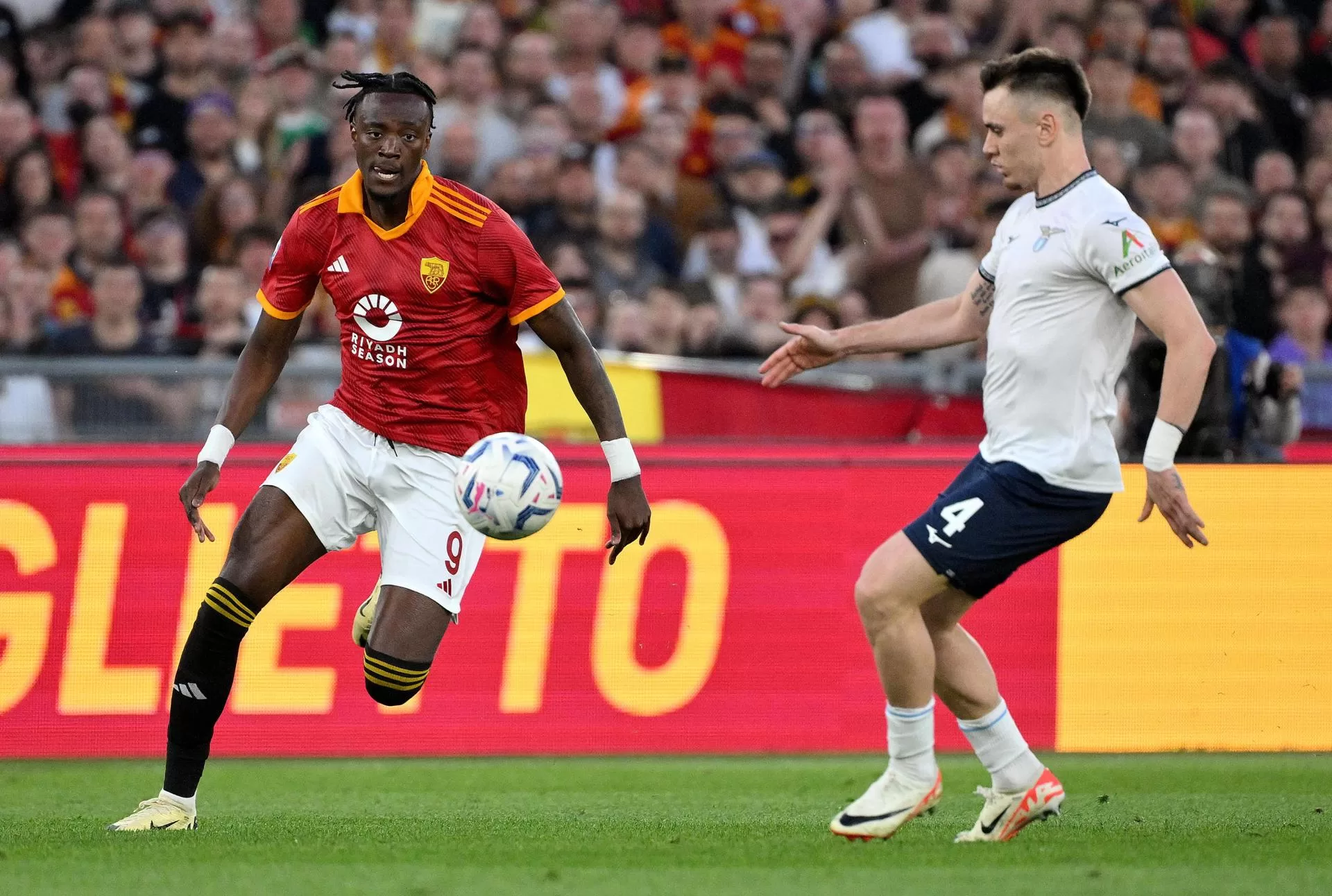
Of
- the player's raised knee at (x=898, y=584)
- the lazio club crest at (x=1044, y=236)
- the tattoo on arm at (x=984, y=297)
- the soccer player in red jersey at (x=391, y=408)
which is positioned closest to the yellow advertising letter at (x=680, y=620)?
the soccer player in red jersey at (x=391, y=408)

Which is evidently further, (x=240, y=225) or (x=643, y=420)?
(x=240, y=225)

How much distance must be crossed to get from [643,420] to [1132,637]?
121 inches

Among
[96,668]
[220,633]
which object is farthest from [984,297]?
[96,668]

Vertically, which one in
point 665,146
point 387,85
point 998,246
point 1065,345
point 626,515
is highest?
point 665,146

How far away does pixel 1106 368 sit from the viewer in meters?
6.11

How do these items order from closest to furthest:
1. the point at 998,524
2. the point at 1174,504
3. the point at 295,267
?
1. the point at 1174,504
2. the point at 998,524
3. the point at 295,267

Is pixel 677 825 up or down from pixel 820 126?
down

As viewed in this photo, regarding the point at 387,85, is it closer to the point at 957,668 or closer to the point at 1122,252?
the point at 1122,252

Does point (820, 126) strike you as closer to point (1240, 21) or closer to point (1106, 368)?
point (1240, 21)

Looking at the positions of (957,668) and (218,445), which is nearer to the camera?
(957,668)

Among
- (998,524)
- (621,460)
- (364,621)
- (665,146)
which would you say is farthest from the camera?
(665,146)

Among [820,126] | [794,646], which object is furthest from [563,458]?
[820,126]

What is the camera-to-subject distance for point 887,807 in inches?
244

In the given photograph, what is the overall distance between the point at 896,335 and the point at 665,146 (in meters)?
7.29
